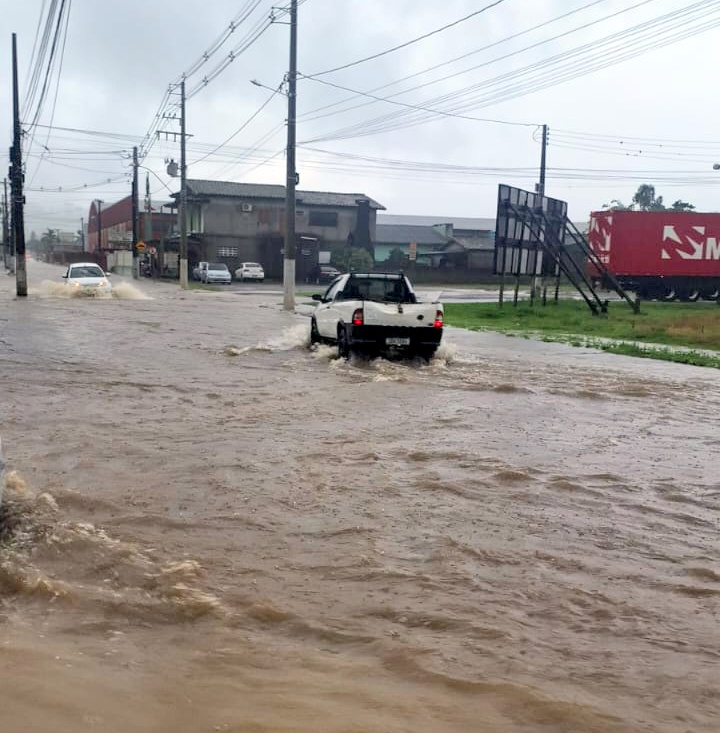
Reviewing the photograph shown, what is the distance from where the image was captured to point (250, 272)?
5494cm

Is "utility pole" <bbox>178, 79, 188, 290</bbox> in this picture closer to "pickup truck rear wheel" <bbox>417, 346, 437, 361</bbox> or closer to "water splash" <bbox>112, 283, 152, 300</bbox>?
"water splash" <bbox>112, 283, 152, 300</bbox>

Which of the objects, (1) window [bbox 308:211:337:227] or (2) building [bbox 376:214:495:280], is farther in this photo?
(2) building [bbox 376:214:495:280]

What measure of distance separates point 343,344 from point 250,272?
1653 inches

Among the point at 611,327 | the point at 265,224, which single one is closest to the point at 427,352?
the point at 611,327

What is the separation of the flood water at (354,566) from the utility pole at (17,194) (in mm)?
22519

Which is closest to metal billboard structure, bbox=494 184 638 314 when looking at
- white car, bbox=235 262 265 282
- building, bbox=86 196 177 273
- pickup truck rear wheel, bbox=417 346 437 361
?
pickup truck rear wheel, bbox=417 346 437 361

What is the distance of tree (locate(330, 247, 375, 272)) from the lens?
58750 millimetres

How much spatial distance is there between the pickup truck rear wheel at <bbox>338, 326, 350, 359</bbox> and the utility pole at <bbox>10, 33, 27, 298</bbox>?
66.4ft

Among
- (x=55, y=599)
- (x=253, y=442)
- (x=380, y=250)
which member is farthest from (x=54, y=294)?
(x=380, y=250)

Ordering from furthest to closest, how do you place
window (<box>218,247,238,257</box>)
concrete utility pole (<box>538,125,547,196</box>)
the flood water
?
1. window (<box>218,247,238,257</box>)
2. concrete utility pole (<box>538,125,547,196</box>)
3. the flood water

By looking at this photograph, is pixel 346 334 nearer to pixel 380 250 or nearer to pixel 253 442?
pixel 253 442

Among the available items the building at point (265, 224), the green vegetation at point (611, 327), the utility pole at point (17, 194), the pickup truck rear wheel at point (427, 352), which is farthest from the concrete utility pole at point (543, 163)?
the building at point (265, 224)

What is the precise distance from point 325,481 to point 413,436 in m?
2.00

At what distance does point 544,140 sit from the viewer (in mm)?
37344
